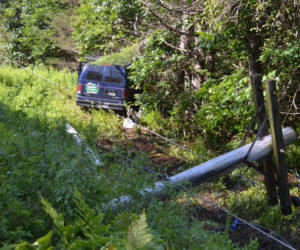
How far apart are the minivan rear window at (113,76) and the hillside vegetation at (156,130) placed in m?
1.22

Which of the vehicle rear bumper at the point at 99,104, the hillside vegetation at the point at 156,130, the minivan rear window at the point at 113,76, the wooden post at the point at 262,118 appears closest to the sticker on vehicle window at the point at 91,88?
the vehicle rear bumper at the point at 99,104

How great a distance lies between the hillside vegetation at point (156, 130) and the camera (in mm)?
2598

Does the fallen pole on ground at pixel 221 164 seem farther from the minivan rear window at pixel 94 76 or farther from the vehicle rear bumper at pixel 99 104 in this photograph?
the minivan rear window at pixel 94 76

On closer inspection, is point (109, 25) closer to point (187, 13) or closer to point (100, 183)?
point (187, 13)

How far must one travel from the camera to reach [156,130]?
11.7 m

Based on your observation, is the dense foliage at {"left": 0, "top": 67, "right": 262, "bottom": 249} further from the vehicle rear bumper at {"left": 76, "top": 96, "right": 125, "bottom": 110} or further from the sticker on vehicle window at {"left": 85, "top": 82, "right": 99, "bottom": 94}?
the sticker on vehicle window at {"left": 85, "top": 82, "right": 99, "bottom": 94}

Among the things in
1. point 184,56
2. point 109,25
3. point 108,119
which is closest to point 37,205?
point 184,56

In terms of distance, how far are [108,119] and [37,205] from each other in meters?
9.49

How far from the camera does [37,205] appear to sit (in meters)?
2.75

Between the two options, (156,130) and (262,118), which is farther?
(156,130)

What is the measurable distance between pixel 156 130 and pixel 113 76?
2.87m

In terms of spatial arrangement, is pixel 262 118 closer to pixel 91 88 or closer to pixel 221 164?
pixel 221 164

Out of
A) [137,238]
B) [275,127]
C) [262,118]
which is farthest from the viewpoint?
[262,118]

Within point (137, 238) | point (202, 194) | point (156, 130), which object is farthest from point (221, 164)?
point (156, 130)
